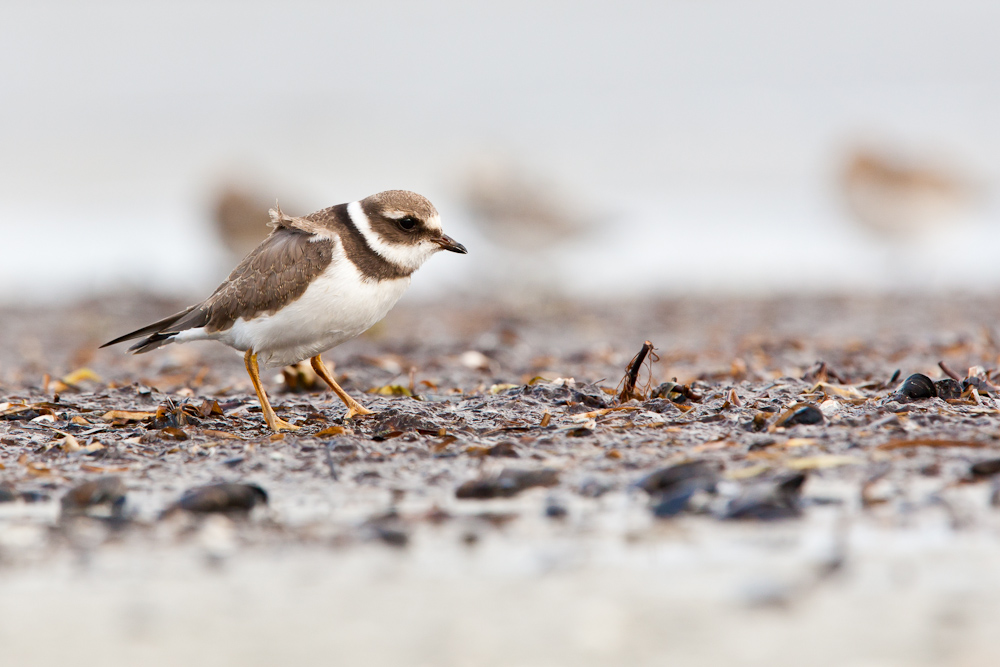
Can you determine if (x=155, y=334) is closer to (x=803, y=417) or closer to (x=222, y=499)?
(x=222, y=499)

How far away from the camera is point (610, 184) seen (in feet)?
71.1

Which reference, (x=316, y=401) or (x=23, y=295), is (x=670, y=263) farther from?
(x=316, y=401)

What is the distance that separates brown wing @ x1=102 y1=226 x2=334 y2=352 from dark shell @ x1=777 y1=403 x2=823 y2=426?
214cm

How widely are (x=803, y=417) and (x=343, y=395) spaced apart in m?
2.21

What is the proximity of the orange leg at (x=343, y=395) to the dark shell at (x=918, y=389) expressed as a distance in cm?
241

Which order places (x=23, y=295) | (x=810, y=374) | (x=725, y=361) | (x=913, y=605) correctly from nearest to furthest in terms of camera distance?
(x=913, y=605)
(x=810, y=374)
(x=725, y=361)
(x=23, y=295)

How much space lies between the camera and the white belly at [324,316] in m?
5.00

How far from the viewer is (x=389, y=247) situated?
17.1 ft

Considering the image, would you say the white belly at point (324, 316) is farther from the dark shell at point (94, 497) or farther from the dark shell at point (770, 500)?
the dark shell at point (770, 500)

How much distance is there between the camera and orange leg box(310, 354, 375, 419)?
17.3 feet

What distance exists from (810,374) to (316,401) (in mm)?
2590

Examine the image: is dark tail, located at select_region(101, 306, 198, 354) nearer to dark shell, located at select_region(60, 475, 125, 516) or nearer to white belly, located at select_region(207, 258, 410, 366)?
white belly, located at select_region(207, 258, 410, 366)

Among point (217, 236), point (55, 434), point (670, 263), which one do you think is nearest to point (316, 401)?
point (55, 434)

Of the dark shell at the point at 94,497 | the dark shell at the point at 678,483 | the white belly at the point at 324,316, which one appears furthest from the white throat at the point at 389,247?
the dark shell at the point at 678,483
